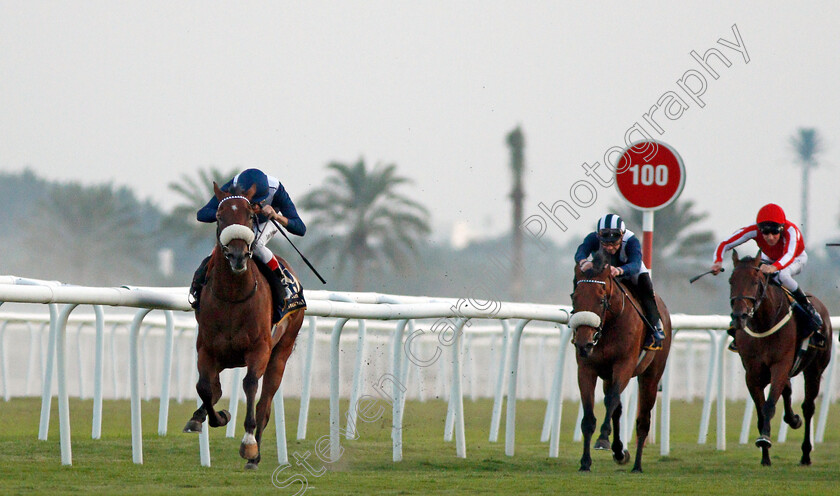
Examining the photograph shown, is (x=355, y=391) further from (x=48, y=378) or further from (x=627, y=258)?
(x=48, y=378)

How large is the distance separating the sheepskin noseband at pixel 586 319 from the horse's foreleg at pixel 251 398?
2.06m

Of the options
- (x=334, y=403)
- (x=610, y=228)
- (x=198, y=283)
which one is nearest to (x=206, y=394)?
(x=198, y=283)

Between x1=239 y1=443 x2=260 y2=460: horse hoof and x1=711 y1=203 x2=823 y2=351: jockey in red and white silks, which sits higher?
x1=711 y1=203 x2=823 y2=351: jockey in red and white silks

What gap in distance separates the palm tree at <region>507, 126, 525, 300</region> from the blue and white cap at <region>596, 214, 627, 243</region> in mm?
19223

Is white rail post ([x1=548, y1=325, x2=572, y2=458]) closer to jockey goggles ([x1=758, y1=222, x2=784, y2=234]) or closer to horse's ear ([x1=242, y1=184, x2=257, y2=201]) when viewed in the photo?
jockey goggles ([x1=758, y1=222, x2=784, y2=234])

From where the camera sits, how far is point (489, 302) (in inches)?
333

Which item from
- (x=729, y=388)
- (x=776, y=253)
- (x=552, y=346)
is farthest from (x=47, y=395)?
(x=729, y=388)

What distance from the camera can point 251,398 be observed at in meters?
6.48

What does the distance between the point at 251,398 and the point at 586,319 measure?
7.24ft

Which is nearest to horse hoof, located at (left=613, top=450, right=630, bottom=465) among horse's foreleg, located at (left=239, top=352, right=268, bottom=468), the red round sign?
the red round sign

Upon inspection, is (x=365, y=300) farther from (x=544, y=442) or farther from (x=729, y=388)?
(x=729, y=388)

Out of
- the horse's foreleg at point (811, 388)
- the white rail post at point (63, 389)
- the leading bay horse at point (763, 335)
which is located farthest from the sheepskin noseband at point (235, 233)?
the horse's foreleg at point (811, 388)

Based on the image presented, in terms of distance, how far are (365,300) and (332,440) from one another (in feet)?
7.55

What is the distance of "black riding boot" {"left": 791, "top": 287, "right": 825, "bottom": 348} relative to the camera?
933cm
